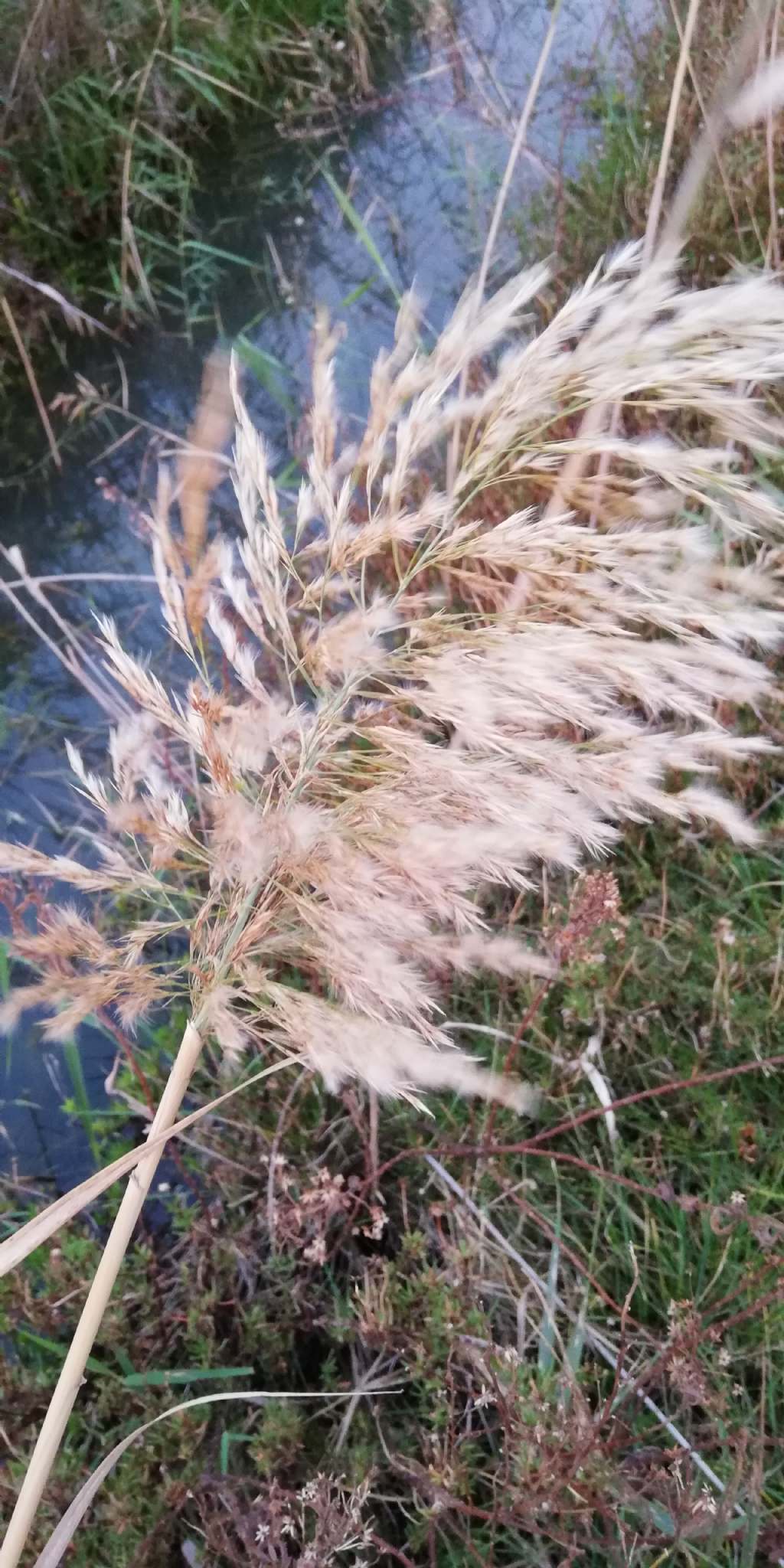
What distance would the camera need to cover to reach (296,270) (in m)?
2.43

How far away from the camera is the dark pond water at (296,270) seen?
200 cm

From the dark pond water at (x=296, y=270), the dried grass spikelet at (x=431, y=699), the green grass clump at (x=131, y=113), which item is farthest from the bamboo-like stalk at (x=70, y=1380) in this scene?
the green grass clump at (x=131, y=113)

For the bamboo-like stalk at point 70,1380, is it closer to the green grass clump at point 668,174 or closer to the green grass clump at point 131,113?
the green grass clump at point 668,174

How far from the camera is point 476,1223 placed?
130 centimetres

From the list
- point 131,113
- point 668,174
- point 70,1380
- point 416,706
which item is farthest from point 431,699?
→ point 131,113

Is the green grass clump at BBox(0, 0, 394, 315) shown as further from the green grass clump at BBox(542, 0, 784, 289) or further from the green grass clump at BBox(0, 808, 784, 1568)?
the green grass clump at BBox(0, 808, 784, 1568)

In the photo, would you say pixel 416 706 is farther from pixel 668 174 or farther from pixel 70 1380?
pixel 668 174

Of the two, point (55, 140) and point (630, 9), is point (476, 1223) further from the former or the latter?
point (630, 9)

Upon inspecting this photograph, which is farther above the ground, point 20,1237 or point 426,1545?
point 20,1237

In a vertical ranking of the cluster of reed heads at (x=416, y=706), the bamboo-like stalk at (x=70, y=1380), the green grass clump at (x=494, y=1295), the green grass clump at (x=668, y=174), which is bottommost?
the green grass clump at (x=494, y=1295)

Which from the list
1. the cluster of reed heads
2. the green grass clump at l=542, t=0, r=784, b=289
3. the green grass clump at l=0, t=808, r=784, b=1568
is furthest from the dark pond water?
the cluster of reed heads

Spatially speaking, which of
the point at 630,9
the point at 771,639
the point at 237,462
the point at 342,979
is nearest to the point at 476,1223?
the point at 342,979

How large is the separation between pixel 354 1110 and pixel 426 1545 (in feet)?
1.71

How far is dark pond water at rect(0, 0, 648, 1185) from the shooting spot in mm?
2000
